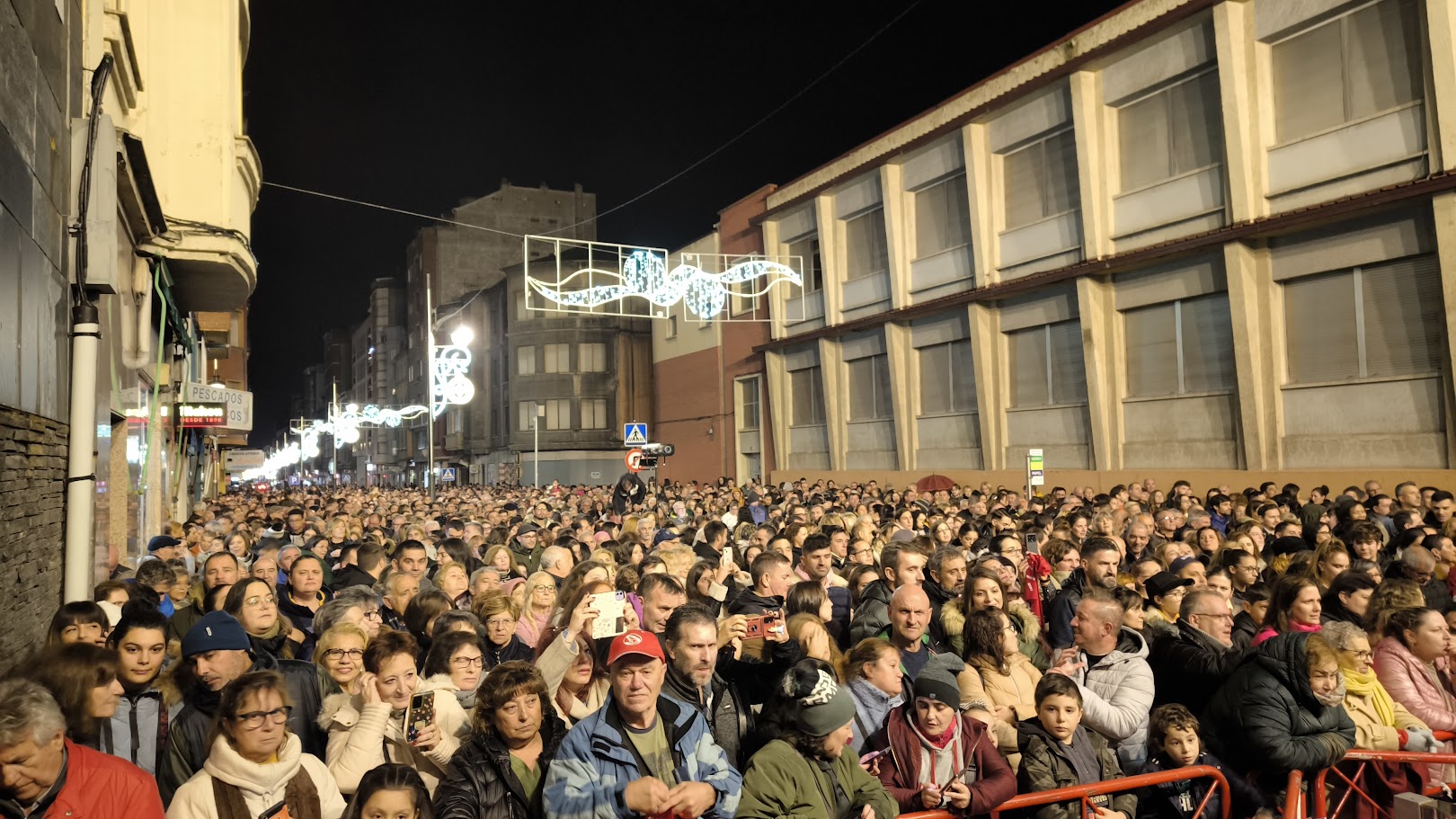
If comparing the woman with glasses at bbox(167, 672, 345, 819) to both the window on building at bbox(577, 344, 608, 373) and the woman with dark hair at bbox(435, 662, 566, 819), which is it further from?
the window on building at bbox(577, 344, 608, 373)

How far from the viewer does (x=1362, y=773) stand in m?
5.36

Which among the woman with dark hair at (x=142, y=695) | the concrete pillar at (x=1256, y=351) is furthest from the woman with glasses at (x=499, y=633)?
the concrete pillar at (x=1256, y=351)

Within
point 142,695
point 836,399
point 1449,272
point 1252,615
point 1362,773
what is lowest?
point 1362,773

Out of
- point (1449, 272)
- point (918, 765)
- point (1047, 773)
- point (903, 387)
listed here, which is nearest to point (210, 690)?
point (918, 765)

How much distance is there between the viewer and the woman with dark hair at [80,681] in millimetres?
4164

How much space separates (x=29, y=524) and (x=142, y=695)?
331 cm

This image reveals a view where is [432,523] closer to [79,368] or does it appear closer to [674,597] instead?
[79,368]

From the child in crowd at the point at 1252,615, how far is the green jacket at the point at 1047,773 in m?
2.25

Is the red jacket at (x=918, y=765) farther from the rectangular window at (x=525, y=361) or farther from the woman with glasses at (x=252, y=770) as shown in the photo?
the rectangular window at (x=525, y=361)

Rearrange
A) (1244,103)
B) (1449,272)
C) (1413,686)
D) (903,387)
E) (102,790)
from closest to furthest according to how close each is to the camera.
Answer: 1. (102,790)
2. (1413,686)
3. (1449,272)
4. (1244,103)
5. (903,387)

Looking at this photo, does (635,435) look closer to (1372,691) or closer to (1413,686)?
(1413,686)

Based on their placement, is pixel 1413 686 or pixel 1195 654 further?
pixel 1413 686

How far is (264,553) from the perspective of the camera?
872cm

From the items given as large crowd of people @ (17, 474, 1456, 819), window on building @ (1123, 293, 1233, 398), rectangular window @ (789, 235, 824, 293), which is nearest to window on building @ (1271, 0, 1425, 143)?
window on building @ (1123, 293, 1233, 398)
